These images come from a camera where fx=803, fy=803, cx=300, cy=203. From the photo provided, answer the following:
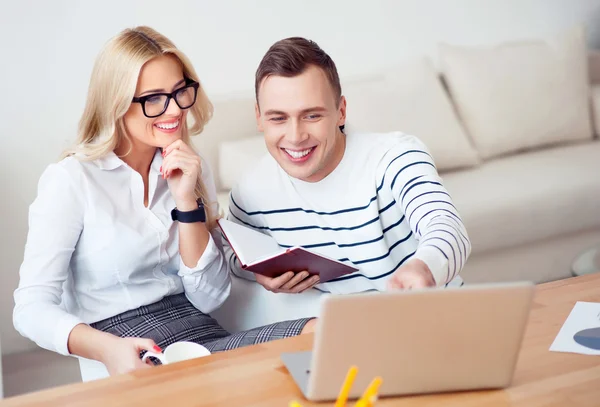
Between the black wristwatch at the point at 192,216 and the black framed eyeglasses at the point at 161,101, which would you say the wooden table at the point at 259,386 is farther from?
the black framed eyeglasses at the point at 161,101

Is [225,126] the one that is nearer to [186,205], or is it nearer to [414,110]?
[414,110]

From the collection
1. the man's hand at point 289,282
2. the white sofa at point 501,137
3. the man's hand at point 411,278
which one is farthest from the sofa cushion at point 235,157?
the man's hand at point 411,278

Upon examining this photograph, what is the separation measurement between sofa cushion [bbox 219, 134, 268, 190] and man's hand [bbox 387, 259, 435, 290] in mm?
1640

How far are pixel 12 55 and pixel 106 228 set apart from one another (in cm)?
146

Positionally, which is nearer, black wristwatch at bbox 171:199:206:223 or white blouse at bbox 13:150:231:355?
white blouse at bbox 13:150:231:355

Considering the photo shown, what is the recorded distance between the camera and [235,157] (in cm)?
302

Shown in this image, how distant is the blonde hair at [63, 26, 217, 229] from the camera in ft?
5.93

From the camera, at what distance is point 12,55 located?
2977mm

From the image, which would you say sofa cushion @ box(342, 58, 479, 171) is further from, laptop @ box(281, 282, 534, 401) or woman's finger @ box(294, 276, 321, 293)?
laptop @ box(281, 282, 534, 401)

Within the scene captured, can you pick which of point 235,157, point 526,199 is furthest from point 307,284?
point 526,199

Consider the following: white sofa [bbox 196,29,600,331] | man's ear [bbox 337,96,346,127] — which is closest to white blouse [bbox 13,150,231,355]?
man's ear [bbox 337,96,346,127]

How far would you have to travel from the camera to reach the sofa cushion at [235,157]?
3.00 metres

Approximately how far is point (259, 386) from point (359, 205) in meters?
0.72

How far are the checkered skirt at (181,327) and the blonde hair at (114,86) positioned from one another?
0.38m
